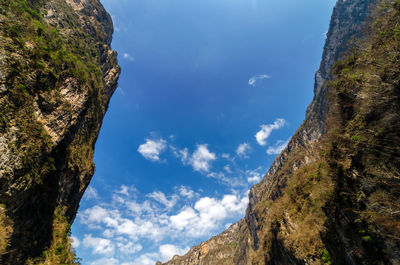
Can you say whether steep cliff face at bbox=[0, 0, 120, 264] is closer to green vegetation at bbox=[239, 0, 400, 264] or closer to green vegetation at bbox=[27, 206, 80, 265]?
green vegetation at bbox=[27, 206, 80, 265]

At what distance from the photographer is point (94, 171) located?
2914 cm

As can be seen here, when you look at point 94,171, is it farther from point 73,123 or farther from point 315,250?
point 315,250

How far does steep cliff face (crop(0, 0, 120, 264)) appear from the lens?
1199 centimetres

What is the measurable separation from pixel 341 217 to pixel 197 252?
432 ft

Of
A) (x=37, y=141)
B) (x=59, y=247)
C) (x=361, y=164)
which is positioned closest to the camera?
(x=361, y=164)

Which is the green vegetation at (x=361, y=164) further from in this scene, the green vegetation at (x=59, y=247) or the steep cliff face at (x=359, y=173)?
the green vegetation at (x=59, y=247)

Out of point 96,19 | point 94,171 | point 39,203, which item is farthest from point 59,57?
point 96,19

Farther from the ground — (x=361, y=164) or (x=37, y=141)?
(x=37, y=141)

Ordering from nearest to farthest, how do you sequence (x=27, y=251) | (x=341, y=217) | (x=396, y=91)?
(x=396, y=91) → (x=341, y=217) → (x=27, y=251)

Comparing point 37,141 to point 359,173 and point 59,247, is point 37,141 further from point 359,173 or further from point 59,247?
point 359,173

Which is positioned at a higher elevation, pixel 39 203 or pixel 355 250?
pixel 39 203

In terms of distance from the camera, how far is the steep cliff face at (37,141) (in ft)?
39.3

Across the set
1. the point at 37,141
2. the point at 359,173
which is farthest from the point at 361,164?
the point at 37,141

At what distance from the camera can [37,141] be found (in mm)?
14242
